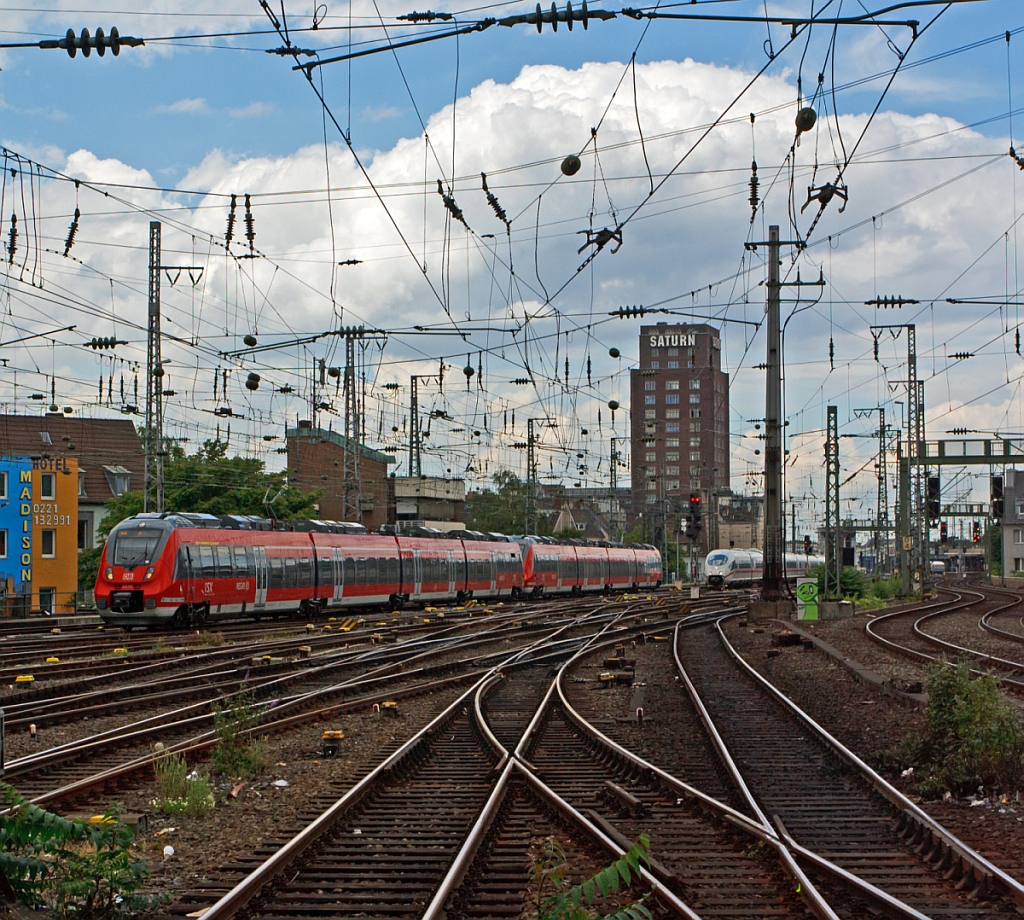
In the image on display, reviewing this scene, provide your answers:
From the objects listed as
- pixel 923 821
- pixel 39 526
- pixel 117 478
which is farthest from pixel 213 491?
pixel 923 821

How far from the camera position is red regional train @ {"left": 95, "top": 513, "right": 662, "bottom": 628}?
102 feet

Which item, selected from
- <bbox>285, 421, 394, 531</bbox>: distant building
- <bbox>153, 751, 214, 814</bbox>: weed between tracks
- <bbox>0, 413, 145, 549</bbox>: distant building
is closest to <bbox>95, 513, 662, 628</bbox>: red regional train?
<bbox>153, 751, 214, 814</bbox>: weed between tracks

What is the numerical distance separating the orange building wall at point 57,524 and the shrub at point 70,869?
4942 cm

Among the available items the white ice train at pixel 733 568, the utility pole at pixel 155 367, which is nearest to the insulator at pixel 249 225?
the utility pole at pixel 155 367

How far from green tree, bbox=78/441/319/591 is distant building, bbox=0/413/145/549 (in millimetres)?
6906

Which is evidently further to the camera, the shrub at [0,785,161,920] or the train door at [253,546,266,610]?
the train door at [253,546,266,610]

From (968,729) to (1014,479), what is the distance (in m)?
98.0

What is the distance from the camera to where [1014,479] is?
332 feet

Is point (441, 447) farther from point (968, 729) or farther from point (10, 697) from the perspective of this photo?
point (968, 729)

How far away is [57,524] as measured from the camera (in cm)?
5547

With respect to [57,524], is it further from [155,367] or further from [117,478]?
[155,367]

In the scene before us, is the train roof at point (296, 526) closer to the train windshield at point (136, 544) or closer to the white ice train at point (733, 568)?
the train windshield at point (136, 544)

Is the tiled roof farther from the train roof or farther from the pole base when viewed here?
the pole base

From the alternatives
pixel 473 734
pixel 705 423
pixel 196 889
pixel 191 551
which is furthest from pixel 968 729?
pixel 705 423
